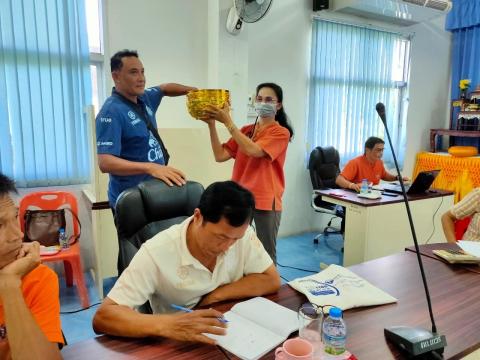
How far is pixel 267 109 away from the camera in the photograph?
2250 millimetres

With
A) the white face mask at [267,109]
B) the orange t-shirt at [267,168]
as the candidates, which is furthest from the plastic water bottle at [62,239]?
the white face mask at [267,109]

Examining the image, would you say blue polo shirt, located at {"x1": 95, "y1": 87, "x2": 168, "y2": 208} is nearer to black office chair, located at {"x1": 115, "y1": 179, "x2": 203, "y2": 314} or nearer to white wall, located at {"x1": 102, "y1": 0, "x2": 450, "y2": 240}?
black office chair, located at {"x1": 115, "y1": 179, "x2": 203, "y2": 314}

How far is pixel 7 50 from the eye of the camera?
9.04ft

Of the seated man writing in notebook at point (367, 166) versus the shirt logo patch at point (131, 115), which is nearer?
the shirt logo patch at point (131, 115)

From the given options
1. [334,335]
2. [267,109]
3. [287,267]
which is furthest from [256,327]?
[287,267]

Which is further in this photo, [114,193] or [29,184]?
[29,184]

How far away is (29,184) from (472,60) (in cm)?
537

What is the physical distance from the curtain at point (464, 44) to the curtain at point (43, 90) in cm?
466

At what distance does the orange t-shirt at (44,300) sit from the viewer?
0.99 metres

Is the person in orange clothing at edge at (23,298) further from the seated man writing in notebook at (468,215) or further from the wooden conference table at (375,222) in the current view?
the wooden conference table at (375,222)

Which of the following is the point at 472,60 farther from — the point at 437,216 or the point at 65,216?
the point at 65,216

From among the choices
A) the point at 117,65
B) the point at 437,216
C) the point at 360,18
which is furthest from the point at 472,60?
the point at 117,65

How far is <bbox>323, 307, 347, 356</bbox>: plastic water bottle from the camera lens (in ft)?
3.22

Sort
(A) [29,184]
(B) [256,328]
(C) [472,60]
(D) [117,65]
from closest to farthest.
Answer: (B) [256,328] < (D) [117,65] < (A) [29,184] < (C) [472,60]
